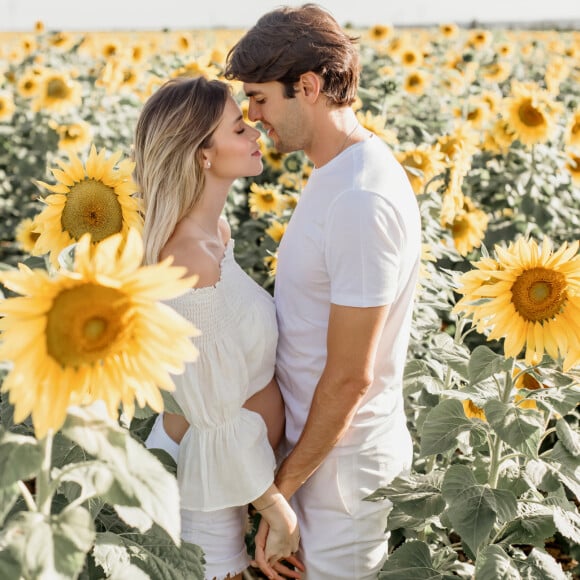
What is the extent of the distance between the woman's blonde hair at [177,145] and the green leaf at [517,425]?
871 mm

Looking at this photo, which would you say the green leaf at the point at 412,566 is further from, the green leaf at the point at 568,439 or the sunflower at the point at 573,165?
the sunflower at the point at 573,165

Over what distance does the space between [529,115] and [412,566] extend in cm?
368

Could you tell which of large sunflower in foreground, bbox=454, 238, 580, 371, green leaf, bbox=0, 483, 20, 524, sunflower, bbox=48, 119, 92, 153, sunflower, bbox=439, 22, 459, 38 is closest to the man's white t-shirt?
large sunflower in foreground, bbox=454, 238, 580, 371

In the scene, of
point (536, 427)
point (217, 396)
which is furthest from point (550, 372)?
point (217, 396)

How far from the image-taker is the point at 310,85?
196 centimetres

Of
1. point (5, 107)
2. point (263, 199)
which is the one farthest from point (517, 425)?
point (5, 107)

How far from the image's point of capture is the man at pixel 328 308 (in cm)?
184

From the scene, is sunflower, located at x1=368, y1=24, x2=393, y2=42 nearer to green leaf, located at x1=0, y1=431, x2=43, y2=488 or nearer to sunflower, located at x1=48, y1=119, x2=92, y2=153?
sunflower, located at x1=48, y1=119, x2=92, y2=153

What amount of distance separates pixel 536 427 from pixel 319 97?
36.9 inches

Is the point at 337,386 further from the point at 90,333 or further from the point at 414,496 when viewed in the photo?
the point at 90,333

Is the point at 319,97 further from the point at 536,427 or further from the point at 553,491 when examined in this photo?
the point at 553,491

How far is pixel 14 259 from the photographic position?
17.8 ft

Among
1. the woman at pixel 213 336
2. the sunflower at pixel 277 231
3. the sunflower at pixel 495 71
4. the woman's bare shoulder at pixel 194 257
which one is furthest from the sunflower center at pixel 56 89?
the woman's bare shoulder at pixel 194 257

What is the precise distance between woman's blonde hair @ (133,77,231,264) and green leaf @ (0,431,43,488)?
2.93 ft
